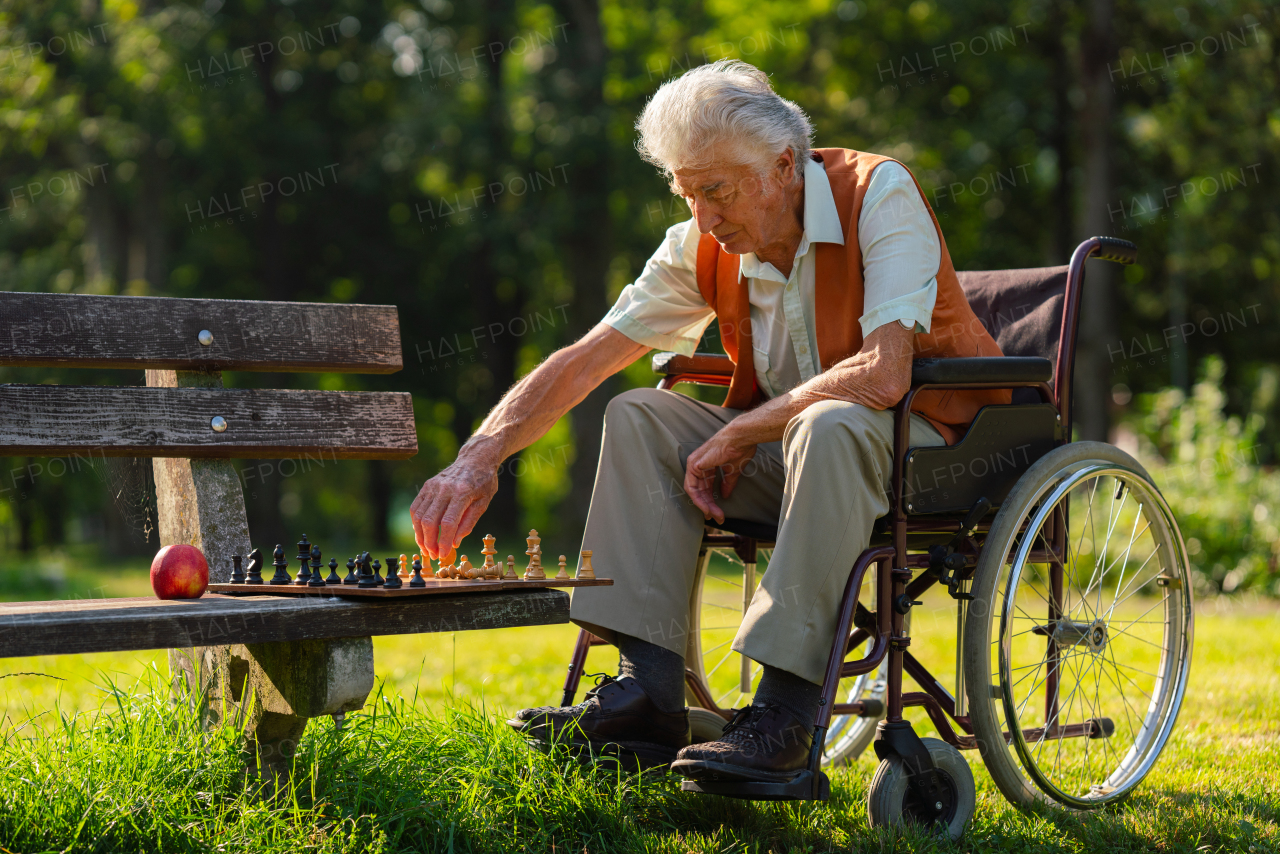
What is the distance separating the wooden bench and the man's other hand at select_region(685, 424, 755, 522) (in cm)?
57

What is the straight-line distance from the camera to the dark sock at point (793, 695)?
236 cm

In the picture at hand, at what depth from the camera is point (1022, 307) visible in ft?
10.8

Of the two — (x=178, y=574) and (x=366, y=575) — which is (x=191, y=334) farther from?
(x=366, y=575)

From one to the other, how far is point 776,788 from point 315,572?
3.04 ft

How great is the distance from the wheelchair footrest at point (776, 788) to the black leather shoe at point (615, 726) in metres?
0.30

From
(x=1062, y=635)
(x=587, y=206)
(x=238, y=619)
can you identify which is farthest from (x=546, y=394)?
(x=587, y=206)

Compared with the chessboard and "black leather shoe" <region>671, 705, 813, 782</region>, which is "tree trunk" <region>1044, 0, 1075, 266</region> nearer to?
"black leather shoe" <region>671, 705, 813, 782</region>

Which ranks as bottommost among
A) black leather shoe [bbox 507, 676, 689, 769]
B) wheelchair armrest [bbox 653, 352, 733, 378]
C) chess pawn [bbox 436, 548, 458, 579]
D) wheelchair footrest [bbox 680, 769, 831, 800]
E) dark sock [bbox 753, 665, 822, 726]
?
wheelchair footrest [bbox 680, 769, 831, 800]

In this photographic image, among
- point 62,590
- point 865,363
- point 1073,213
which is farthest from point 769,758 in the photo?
point 1073,213

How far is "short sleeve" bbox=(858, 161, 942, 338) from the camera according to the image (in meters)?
2.59

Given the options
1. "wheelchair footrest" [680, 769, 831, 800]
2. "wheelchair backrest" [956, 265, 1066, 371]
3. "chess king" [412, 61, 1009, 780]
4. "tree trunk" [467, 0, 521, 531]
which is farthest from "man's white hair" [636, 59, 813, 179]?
"tree trunk" [467, 0, 521, 531]

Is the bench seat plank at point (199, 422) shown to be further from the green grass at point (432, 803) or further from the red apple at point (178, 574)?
the green grass at point (432, 803)

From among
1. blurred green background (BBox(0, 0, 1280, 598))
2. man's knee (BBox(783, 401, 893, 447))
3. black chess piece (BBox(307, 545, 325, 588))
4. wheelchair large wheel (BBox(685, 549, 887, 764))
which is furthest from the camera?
blurred green background (BBox(0, 0, 1280, 598))

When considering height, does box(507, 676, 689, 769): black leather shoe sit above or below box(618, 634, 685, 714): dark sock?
below
